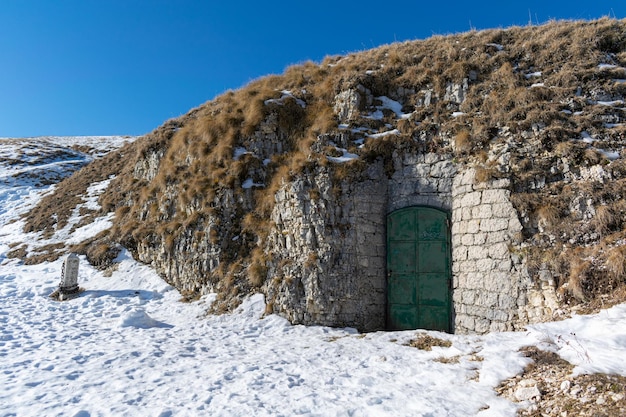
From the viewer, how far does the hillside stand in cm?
860

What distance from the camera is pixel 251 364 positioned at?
771 cm

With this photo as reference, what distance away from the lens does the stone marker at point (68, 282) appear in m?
13.4

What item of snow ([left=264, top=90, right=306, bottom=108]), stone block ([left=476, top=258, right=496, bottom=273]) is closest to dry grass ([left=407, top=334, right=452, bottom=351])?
stone block ([left=476, top=258, right=496, bottom=273])

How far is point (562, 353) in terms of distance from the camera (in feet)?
18.7

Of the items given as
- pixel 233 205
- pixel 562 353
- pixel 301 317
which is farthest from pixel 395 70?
pixel 562 353

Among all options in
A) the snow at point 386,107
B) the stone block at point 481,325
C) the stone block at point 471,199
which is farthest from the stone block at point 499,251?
the snow at point 386,107

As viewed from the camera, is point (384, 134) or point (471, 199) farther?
point (384, 134)

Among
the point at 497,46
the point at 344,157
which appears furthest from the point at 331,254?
the point at 497,46

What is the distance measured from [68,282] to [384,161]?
11.9 m

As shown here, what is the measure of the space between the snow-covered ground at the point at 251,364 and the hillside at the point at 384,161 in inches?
53.4

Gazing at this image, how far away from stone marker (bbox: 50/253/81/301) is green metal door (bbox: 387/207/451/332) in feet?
36.4

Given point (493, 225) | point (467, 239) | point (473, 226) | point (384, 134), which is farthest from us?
A: point (384, 134)

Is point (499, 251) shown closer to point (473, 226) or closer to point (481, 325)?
point (473, 226)

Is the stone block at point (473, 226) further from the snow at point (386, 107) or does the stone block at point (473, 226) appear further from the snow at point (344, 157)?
the snow at point (386, 107)
